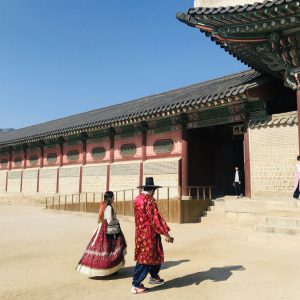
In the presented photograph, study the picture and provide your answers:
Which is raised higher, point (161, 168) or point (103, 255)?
point (161, 168)

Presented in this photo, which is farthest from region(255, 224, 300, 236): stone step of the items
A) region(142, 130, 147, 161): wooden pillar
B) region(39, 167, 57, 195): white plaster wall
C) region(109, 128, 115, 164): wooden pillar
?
region(39, 167, 57, 195): white plaster wall

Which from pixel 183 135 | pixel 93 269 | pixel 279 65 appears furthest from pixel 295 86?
pixel 93 269

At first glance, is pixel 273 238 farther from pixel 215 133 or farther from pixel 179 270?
pixel 215 133

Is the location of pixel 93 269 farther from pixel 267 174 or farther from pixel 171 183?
pixel 171 183

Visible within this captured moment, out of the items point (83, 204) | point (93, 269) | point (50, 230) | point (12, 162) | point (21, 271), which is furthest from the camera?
point (12, 162)

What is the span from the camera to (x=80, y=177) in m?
18.0

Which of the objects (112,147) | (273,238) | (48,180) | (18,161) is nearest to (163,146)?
(112,147)

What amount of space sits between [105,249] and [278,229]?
4393 millimetres

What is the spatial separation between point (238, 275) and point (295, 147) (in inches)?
249

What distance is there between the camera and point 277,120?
1046 centimetres

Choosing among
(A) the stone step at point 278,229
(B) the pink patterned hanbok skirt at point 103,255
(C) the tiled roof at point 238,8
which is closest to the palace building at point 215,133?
(C) the tiled roof at point 238,8

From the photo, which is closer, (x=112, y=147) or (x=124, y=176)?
(x=124, y=176)

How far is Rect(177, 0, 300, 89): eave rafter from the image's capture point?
7801 millimetres

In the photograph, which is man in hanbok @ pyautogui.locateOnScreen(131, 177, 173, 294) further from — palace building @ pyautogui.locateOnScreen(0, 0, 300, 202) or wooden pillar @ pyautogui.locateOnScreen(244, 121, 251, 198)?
wooden pillar @ pyautogui.locateOnScreen(244, 121, 251, 198)
